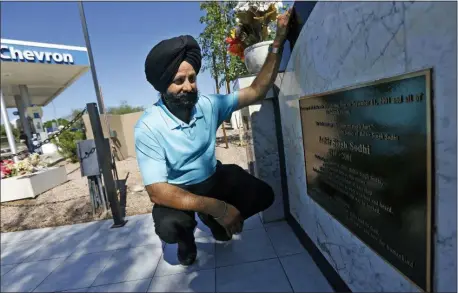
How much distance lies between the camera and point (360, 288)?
51.9 inches

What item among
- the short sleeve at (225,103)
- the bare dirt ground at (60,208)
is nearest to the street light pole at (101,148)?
the bare dirt ground at (60,208)

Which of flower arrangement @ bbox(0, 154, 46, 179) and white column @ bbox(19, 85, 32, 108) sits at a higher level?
white column @ bbox(19, 85, 32, 108)

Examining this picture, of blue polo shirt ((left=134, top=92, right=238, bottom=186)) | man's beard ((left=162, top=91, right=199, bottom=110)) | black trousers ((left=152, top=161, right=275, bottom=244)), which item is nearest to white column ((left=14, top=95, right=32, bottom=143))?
blue polo shirt ((left=134, top=92, right=238, bottom=186))

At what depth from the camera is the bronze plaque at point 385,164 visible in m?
0.82

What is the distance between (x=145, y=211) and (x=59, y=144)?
328 inches

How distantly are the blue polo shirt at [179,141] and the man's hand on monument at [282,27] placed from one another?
1.76 ft

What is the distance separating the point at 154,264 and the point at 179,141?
1.13m

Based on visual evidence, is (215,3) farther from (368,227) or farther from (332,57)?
(368,227)

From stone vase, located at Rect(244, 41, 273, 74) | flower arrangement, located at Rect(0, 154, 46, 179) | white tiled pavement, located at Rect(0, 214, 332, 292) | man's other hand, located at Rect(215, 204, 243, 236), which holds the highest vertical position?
stone vase, located at Rect(244, 41, 273, 74)

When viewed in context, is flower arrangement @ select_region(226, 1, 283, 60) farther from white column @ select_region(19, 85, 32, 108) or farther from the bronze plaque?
white column @ select_region(19, 85, 32, 108)

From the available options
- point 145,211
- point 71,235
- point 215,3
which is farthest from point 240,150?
point 71,235

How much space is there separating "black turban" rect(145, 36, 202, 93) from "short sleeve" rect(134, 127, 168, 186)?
1.22 ft

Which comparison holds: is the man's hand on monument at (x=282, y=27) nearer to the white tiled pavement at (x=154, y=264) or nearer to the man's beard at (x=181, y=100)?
the man's beard at (x=181, y=100)

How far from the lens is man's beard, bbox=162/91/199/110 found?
6.14 feet
